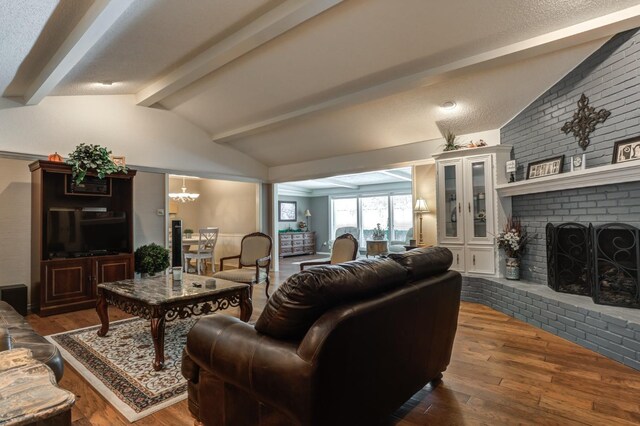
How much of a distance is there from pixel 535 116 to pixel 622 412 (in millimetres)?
3185

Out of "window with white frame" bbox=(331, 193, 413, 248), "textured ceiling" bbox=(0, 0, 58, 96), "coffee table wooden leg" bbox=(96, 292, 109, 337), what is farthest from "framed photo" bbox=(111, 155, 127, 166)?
"window with white frame" bbox=(331, 193, 413, 248)

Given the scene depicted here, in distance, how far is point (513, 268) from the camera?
412 centimetres

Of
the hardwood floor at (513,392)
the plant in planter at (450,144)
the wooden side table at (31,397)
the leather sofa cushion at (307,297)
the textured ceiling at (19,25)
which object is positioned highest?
the textured ceiling at (19,25)

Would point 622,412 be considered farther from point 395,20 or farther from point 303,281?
point 395,20

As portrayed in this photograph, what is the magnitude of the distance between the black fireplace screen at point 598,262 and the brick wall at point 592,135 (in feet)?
0.42

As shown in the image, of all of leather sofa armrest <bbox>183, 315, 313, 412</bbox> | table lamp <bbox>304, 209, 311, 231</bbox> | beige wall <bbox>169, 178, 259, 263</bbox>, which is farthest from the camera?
table lamp <bbox>304, 209, 311, 231</bbox>

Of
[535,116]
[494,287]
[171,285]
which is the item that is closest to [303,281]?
[171,285]

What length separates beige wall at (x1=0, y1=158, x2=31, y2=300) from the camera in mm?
4121

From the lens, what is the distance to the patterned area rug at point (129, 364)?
6.82ft

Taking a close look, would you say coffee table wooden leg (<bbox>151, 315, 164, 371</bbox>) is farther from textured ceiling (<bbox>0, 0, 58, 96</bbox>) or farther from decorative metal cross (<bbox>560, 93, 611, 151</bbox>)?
decorative metal cross (<bbox>560, 93, 611, 151</bbox>)

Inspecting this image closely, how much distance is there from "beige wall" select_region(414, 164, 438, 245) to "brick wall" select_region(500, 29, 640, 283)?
1714mm

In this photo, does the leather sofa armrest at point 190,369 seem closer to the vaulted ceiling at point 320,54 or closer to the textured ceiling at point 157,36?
the vaulted ceiling at point 320,54

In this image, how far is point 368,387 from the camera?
4.89 feet

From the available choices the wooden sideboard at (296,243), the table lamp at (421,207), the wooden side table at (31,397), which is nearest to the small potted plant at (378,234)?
the wooden sideboard at (296,243)
